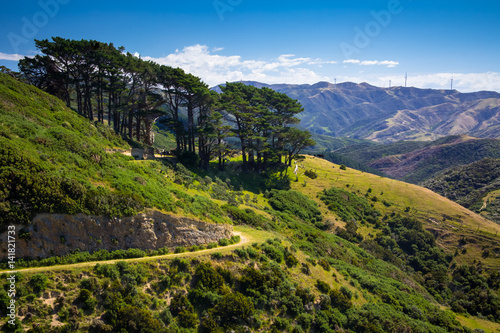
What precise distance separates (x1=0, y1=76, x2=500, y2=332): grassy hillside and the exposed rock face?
57 centimetres

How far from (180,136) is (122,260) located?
31.8 m

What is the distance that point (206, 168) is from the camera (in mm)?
47906

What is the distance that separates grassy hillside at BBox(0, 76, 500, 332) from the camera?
14.5 metres

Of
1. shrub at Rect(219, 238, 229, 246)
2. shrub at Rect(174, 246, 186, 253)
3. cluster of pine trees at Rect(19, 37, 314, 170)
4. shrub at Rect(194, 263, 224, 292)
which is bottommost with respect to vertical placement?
shrub at Rect(194, 263, 224, 292)

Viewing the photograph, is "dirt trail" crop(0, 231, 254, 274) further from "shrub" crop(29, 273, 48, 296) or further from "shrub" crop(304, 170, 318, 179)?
"shrub" crop(304, 170, 318, 179)

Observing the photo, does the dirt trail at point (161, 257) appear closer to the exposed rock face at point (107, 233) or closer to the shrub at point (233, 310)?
the exposed rock face at point (107, 233)

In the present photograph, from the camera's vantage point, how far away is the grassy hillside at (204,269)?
1448cm

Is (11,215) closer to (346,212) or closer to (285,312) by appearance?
(285,312)

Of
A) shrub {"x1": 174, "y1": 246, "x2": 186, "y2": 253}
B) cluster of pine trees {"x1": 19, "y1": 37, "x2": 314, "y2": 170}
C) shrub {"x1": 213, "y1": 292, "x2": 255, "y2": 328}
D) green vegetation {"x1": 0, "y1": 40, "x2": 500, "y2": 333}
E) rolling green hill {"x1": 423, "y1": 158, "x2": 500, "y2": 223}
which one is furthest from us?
rolling green hill {"x1": 423, "y1": 158, "x2": 500, "y2": 223}

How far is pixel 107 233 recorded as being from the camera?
17469 millimetres

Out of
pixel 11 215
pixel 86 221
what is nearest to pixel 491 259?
pixel 86 221

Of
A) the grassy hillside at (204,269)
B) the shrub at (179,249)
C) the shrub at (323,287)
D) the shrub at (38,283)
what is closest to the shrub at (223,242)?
the grassy hillside at (204,269)

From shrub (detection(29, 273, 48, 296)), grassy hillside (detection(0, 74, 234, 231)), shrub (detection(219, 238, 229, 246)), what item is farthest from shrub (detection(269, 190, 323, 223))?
shrub (detection(29, 273, 48, 296))

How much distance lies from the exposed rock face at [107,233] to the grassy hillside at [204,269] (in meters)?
0.57
